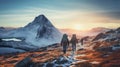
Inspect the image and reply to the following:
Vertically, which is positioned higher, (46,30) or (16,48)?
(46,30)

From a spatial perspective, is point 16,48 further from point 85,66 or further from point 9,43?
point 85,66

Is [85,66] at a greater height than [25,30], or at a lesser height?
lesser

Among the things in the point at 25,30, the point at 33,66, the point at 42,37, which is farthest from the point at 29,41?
the point at 33,66

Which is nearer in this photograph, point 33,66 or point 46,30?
point 33,66

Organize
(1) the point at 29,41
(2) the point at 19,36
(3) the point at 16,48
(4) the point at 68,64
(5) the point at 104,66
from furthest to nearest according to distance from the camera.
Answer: (2) the point at 19,36 → (1) the point at 29,41 → (3) the point at 16,48 → (4) the point at 68,64 → (5) the point at 104,66

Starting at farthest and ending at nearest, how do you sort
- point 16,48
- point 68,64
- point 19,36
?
point 19,36 < point 16,48 < point 68,64

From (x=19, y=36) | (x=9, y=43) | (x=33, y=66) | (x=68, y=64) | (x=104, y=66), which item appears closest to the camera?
(x=104, y=66)

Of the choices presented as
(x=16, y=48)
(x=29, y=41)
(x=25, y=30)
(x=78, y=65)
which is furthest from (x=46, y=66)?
(x=25, y=30)

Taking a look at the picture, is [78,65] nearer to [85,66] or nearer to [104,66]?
[85,66]

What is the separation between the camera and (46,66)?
4053cm

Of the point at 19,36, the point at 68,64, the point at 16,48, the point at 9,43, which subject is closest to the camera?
the point at 68,64

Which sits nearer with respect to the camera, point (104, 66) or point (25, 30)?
point (104, 66)

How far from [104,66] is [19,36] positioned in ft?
512

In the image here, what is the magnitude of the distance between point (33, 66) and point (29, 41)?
130 m
